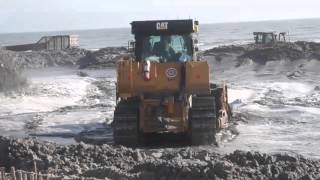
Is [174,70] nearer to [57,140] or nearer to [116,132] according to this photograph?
[116,132]

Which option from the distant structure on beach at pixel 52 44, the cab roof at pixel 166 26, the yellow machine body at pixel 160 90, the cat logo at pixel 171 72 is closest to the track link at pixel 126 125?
the yellow machine body at pixel 160 90

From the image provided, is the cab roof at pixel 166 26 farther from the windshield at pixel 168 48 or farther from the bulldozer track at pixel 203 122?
the bulldozer track at pixel 203 122

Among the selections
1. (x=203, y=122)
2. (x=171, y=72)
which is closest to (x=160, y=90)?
(x=171, y=72)

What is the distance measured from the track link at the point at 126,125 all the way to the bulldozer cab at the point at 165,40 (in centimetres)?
136

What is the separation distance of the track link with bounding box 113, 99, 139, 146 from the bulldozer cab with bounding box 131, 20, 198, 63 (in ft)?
4.46

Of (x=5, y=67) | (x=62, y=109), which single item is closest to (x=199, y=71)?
(x=62, y=109)

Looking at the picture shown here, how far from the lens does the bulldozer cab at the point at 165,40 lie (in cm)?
1435

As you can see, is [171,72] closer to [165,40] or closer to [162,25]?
[165,40]

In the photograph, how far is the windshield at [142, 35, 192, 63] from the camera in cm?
1441

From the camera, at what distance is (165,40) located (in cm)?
1452

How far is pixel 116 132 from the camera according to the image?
1375 centimetres

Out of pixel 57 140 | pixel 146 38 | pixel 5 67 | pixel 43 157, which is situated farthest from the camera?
pixel 5 67

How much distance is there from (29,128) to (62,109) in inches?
155

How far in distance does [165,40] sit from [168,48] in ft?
0.63
